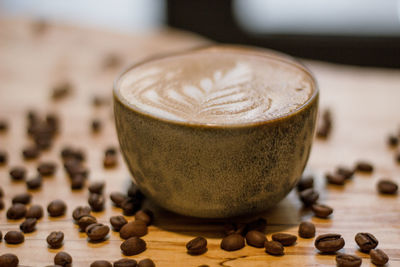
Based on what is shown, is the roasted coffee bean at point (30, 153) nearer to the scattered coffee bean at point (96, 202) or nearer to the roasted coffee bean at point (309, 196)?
the scattered coffee bean at point (96, 202)

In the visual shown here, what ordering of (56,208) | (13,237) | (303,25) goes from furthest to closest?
(303,25) < (56,208) < (13,237)

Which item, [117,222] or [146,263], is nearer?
[146,263]

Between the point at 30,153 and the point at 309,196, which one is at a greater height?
the point at 309,196

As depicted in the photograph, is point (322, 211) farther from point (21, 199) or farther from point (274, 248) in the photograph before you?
point (21, 199)

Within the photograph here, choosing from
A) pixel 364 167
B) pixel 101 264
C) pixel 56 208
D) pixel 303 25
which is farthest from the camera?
pixel 303 25

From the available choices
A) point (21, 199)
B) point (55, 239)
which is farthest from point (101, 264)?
point (21, 199)

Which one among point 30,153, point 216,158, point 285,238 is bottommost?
point 30,153
